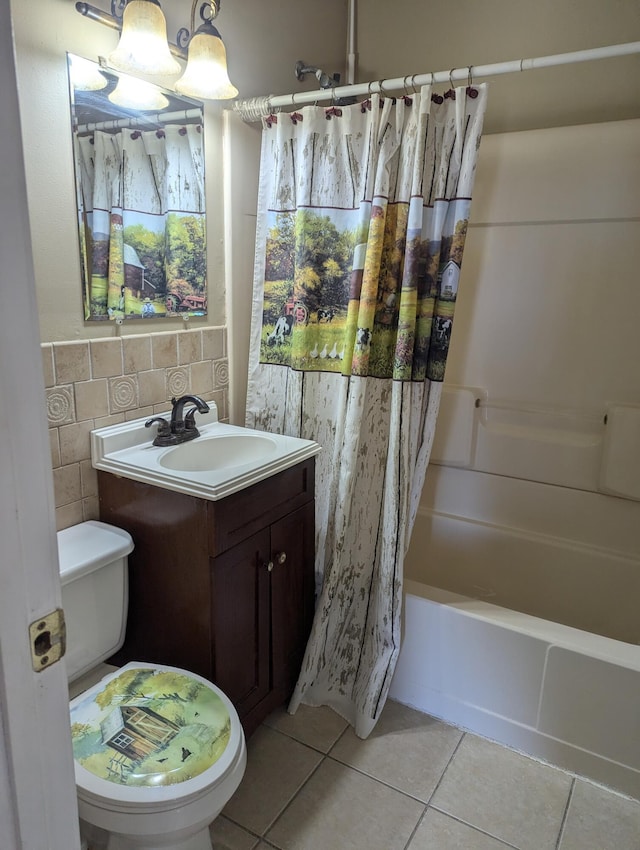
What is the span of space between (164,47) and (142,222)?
46 cm

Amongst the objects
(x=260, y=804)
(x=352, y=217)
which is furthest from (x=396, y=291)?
(x=260, y=804)

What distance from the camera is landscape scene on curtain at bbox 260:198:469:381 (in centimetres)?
175

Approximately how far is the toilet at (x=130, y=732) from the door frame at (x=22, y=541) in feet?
1.92

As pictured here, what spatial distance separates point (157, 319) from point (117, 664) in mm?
1072

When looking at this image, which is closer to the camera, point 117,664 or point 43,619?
point 43,619

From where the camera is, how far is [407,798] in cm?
166

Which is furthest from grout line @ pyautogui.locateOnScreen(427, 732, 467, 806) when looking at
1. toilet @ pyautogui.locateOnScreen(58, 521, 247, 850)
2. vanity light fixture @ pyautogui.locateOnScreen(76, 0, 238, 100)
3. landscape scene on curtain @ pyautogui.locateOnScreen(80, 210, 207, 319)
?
vanity light fixture @ pyautogui.locateOnScreen(76, 0, 238, 100)

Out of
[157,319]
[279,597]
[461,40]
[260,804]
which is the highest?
[461,40]

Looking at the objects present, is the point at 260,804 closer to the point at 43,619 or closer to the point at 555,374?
the point at 43,619

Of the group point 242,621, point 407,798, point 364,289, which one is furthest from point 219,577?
point 364,289

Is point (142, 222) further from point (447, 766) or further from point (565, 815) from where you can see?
point (565, 815)

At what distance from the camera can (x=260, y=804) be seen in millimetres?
A: 1637

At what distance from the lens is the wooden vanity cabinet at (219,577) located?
154 centimetres

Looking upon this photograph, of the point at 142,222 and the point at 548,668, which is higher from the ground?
the point at 142,222
